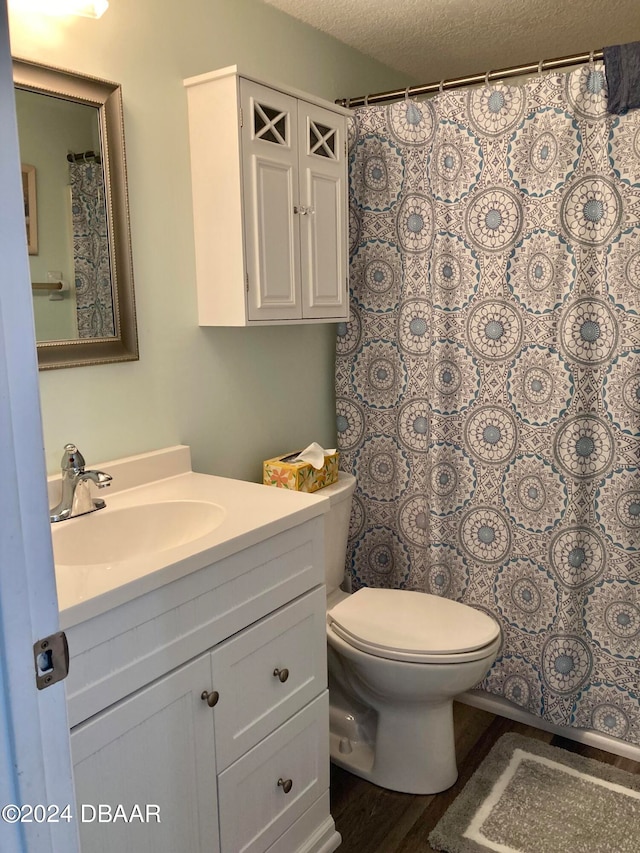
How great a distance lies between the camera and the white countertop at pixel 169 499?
1.19 meters

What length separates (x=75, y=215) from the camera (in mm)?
1701

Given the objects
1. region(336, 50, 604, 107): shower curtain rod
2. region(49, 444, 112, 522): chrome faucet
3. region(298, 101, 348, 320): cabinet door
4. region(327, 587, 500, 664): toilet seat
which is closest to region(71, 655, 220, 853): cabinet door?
region(49, 444, 112, 522): chrome faucet

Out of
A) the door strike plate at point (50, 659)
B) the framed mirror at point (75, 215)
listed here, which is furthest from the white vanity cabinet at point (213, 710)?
the framed mirror at point (75, 215)

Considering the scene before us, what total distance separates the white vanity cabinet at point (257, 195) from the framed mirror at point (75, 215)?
0.24 metres

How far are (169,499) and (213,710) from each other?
52cm

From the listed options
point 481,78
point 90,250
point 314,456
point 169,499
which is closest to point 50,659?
point 169,499

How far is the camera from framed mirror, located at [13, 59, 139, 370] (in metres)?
1.61

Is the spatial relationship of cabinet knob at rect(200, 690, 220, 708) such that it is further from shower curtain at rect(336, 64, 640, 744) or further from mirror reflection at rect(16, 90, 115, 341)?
shower curtain at rect(336, 64, 640, 744)

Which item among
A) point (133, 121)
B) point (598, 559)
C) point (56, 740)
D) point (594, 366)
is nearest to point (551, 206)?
point (594, 366)

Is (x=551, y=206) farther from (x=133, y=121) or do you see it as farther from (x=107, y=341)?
(x=107, y=341)

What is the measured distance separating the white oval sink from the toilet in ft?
1.88

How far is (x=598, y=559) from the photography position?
217 centimetres

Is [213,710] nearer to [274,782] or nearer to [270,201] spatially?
[274,782]

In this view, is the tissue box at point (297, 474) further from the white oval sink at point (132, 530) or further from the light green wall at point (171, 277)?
the white oval sink at point (132, 530)
